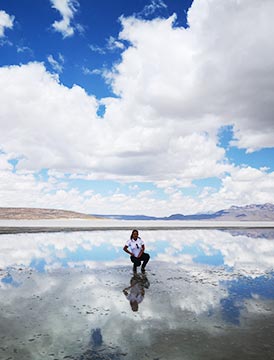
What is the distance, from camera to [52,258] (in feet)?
70.9

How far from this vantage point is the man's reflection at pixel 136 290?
11312 millimetres

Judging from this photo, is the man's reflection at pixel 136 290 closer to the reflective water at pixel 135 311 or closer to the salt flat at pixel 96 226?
the reflective water at pixel 135 311

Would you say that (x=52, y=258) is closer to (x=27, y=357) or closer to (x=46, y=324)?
(x=46, y=324)

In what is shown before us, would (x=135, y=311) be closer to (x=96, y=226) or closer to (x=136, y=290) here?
(x=136, y=290)

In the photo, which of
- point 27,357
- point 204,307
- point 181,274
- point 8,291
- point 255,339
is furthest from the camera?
point 181,274

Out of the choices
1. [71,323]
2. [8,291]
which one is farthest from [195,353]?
[8,291]

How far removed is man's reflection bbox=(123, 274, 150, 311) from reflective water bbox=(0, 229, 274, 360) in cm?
4

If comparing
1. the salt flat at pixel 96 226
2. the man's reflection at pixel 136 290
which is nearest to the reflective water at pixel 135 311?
the man's reflection at pixel 136 290

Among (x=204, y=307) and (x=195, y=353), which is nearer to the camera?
(x=195, y=353)

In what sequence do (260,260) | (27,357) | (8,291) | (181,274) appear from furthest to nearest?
1. (260,260)
2. (181,274)
3. (8,291)
4. (27,357)

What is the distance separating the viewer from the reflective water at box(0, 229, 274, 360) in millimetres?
7316

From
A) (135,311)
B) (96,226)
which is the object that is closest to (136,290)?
(135,311)

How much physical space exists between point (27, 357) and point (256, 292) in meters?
9.13

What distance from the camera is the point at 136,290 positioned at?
1316 cm
